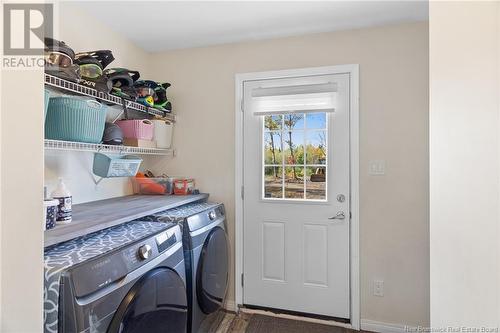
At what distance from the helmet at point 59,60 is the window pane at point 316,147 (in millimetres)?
1613

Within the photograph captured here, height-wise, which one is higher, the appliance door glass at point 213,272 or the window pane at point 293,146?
the window pane at point 293,146

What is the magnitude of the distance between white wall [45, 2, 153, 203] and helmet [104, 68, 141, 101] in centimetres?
32

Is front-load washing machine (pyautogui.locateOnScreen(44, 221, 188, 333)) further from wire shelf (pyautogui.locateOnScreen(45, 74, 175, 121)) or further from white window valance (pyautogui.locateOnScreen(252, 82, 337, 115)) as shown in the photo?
white window valance (pyautogui.locateOnScreen(252, 82, 337, 115))

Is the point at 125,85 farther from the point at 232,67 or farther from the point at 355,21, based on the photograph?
the point at 355,21

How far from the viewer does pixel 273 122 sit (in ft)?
7.73

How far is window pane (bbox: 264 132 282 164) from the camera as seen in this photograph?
92.7 inches

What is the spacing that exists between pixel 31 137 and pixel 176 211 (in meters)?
1.31

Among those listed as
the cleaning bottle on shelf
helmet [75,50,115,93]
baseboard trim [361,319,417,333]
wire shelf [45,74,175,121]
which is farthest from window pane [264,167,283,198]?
the cleaning bottle on shelf

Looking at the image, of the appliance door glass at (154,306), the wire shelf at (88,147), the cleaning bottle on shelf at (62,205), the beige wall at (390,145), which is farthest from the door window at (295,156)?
the cleaning bottle on shelf at (62,205)

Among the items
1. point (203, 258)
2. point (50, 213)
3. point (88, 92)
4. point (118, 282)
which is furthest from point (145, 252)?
point (88, 92)

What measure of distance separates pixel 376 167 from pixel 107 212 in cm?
182

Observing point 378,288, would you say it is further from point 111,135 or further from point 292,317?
point 111,135

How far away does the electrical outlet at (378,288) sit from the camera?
2.13 m

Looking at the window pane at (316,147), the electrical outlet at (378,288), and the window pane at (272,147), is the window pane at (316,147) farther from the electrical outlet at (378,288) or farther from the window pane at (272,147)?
the electrical outlet at (378,288)
